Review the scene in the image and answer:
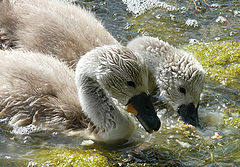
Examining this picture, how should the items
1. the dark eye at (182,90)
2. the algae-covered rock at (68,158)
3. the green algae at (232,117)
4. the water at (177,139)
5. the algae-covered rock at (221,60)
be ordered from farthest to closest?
1. the algae-covered rock at (221,60)
2. the dark eye at (182,90)
3. the green algae at (232,117)
4. the water at (177,139)
5. the algae-covered rock at (68,158)

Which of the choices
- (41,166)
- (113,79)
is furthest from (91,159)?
(113,79)

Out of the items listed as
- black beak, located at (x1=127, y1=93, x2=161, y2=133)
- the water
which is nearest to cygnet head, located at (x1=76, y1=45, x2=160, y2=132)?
black beak, located at (x1=127, y1=93, x2=161, y2=133)

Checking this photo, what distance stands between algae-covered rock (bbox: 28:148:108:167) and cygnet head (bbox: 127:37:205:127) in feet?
4.21

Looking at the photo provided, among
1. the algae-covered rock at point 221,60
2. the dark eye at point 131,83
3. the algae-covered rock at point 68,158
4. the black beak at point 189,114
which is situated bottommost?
the algae-covered rock at point 68,158

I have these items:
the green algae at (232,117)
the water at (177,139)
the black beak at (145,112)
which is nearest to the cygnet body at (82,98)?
the black beak at (145,112)

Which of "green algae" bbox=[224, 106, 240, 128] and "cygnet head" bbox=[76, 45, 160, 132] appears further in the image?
"green algae" bbox=[224, 106, 240, 128]

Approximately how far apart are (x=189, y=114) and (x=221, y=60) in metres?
1.57

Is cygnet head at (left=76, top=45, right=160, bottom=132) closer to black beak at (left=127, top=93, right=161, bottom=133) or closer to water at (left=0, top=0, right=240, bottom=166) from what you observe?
black beak at (left=127, top=93, right=161, bottom=133)

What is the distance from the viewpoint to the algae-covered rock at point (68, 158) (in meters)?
4.33

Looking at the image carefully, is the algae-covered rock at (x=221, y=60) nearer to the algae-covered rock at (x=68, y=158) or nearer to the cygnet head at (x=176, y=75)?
the cygnet head at (x=176, y=75)

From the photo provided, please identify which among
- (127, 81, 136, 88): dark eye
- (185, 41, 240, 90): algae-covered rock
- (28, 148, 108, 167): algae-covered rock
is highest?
(127, 81, 136, 88): dark eye

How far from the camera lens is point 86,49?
555 centimetres

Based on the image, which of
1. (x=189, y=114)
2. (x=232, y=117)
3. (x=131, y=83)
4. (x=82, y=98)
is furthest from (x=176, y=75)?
(x=82, y=98)

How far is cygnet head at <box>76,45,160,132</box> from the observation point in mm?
4504
